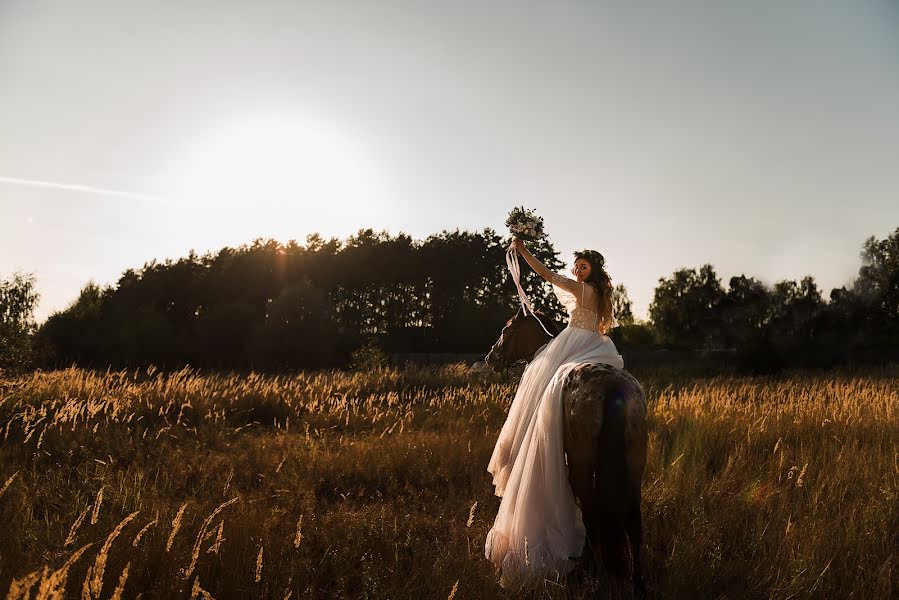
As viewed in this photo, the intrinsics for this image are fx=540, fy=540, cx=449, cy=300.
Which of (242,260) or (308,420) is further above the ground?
(242,260)

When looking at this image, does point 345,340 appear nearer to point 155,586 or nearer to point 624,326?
point 155,586

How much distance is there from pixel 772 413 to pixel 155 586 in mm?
7839

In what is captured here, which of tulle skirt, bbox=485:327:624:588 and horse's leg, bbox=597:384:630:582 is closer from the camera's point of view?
horse's leg, bbox=597:384:630:582

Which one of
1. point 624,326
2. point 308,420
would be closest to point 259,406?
point 308,420

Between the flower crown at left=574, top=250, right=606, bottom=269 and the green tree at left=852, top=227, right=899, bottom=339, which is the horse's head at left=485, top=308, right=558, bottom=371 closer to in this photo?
the flower crown at left=574, top=250, right=606, bottom=269

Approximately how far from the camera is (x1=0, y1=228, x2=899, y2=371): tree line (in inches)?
1262

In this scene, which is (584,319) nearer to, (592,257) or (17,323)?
(592,257)

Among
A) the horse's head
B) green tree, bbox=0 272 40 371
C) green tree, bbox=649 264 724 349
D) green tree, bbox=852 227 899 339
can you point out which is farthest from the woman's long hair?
green tree, bbox=649 264 724 349

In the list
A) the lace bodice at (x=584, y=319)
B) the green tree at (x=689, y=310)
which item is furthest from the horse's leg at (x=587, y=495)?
the green tree at (x=689, y=310)

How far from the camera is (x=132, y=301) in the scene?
42281 mm

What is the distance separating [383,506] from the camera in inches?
193

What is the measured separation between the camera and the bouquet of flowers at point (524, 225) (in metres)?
4.79

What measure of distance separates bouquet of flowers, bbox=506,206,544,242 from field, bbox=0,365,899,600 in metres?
2.38

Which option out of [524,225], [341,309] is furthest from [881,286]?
[524,225]
